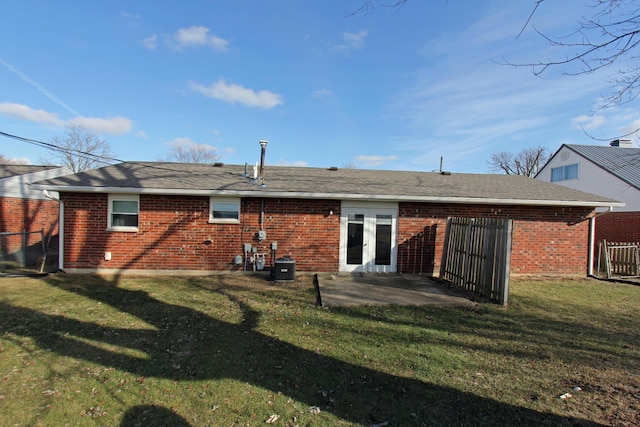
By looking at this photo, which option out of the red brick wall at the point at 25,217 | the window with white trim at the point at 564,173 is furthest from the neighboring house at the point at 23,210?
the window with white trim at the point at 564,173

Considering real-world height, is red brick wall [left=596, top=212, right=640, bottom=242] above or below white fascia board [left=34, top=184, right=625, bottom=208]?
below

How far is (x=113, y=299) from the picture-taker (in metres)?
6.93

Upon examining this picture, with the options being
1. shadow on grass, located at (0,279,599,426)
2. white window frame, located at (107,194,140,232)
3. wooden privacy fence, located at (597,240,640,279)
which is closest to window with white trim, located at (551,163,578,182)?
wooden privacy fence, located at (597,240,640,279)

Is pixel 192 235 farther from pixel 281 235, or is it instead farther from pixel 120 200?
pixel 281 235

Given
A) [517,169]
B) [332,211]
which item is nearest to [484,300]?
[332,211]

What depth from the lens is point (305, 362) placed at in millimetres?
4215

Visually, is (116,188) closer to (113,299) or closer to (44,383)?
(113,299)

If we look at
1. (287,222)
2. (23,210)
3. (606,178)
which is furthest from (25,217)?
(606,178)

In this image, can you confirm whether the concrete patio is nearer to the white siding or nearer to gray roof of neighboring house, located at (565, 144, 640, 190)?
the white siding

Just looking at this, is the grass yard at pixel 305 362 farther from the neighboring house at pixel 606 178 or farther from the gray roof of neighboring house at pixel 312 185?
the neighboring house at pixel 606 178

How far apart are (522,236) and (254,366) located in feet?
32.5

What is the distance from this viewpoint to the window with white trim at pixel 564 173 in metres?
23.1

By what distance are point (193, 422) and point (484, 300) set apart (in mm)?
6629

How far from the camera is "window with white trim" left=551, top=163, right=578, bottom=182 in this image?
2309 cm
